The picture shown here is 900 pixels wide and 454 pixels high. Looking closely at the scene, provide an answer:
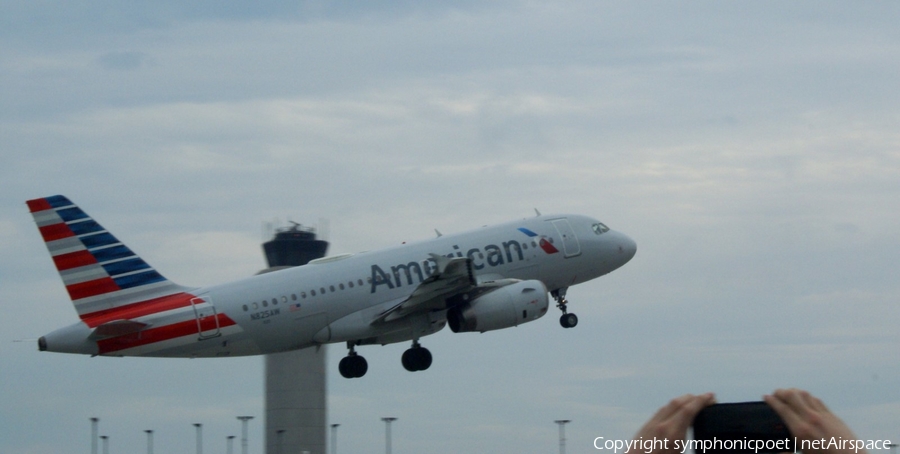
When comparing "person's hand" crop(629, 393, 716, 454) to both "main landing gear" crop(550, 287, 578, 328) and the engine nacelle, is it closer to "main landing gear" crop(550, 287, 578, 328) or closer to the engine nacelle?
the engine nacelle

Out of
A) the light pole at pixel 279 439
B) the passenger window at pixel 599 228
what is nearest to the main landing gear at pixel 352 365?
the passenger window at pixel 599 228

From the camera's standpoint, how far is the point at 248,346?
45.2 meters

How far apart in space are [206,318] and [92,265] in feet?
16.2

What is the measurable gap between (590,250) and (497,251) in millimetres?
5584

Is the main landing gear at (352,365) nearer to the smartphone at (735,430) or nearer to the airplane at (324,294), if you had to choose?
the airplane at (324,294)

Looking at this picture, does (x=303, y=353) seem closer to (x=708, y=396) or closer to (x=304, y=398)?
(x=304, y=398)

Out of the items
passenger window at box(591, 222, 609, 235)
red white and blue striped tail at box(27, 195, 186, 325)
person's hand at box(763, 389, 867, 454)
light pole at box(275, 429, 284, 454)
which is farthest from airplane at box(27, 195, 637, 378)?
person's hand at box(763, 389, 867, 454)

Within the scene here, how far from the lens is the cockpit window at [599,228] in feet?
176

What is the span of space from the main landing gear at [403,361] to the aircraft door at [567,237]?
8.04 meters

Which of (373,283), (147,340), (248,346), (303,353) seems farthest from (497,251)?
(303,353)

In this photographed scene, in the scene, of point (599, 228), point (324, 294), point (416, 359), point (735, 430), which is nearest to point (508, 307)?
point (416, 359)

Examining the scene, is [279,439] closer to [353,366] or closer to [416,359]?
[353,366]

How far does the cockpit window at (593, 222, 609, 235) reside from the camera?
53541mm

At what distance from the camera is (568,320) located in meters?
53.4
